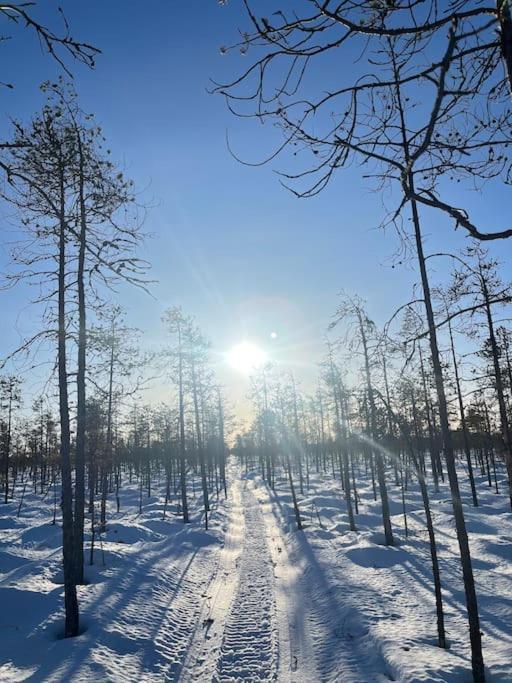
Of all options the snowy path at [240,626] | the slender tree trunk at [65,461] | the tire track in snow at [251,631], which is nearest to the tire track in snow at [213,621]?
the snowy path at [240,626]

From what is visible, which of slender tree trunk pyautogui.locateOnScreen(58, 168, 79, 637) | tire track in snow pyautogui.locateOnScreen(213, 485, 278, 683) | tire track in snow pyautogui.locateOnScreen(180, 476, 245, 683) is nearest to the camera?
tire track in snow pyautogui.locateOnScreen(213, 485, 278, 683)

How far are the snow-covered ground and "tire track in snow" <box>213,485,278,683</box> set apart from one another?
0.04 m

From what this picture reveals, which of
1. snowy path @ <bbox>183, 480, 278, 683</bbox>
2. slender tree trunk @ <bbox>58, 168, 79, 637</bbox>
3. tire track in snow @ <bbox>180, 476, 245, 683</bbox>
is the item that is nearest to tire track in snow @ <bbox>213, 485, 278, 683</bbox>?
snowy path @ <bbox>183, 480, 278, 683</bbox>

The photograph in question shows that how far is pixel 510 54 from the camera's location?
8.80 feet

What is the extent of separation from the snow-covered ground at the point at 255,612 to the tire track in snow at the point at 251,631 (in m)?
0.04

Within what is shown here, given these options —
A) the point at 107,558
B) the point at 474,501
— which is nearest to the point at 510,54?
the point at 107,558

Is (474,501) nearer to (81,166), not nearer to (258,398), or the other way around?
(258,398)

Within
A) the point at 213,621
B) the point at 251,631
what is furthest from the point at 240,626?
the point at 213,621

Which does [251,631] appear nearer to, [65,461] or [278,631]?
[278,631]

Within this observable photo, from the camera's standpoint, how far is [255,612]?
35.4ft

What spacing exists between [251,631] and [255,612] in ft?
4.27

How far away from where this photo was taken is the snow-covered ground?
766 centimetres

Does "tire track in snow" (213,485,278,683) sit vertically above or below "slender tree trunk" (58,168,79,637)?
below

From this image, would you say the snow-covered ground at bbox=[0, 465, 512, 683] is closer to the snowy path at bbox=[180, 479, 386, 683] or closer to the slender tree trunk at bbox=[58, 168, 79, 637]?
the snowy path at bbox=[180, 479, 386, 683]
